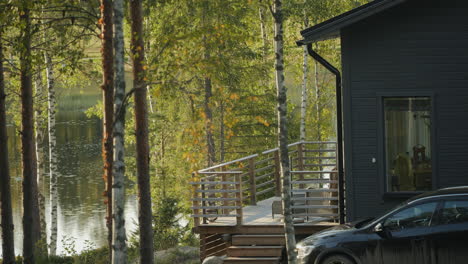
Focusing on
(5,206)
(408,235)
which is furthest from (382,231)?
(5,206)

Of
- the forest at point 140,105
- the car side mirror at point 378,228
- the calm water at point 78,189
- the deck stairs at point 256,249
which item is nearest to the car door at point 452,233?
the car side mirror at point 378,228

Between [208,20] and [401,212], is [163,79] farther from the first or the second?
[208,20]

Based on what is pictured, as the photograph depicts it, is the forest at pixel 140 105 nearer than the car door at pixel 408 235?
No

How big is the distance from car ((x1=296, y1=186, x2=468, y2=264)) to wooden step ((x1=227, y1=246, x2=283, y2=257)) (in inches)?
116

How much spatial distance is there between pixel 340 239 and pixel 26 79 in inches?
409

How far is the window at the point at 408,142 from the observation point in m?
15.8

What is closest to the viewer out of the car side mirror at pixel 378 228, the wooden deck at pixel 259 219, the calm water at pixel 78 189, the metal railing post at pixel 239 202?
the car side mirror at pixel 378 228

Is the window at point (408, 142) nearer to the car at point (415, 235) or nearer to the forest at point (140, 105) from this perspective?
the forest at point (140, 105)

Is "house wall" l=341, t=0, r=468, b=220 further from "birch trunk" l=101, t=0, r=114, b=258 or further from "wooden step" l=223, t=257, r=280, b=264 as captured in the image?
"birch trunk" l=101, t=0, r=114, b=258

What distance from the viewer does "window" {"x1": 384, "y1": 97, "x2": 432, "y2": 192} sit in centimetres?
1584

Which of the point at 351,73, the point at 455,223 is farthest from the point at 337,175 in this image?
the point at 455,223

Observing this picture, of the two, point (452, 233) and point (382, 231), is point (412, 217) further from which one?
point (452, 233)

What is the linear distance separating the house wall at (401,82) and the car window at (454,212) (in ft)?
11.7

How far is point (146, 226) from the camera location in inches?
696
